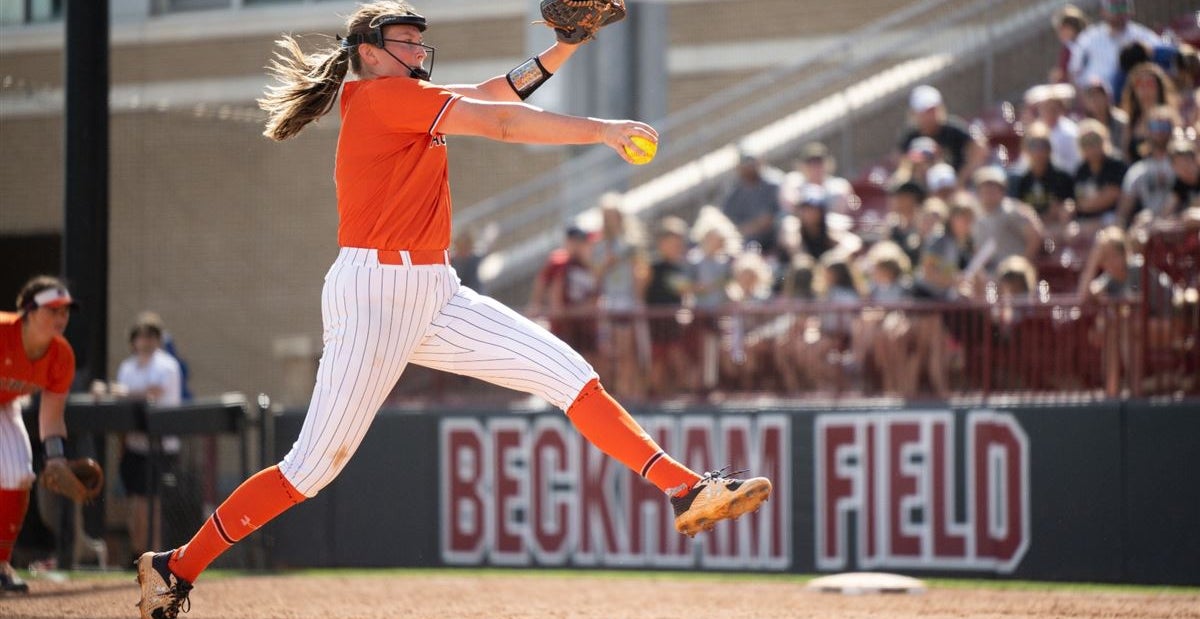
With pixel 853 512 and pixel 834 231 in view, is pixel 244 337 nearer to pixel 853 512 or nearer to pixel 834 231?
pixel 834 231

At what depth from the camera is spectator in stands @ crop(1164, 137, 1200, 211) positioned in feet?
36.6

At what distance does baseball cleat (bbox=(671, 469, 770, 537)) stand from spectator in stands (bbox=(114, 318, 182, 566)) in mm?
5797

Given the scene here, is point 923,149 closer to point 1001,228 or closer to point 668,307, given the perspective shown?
point 1001,228

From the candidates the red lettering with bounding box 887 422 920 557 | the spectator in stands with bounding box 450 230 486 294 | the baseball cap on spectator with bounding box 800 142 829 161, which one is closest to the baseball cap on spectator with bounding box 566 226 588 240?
the spectator in stands with bounding box 450 230 486 294

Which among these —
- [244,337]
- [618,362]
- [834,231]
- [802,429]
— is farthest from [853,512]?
[244,337]

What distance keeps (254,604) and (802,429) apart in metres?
3.97

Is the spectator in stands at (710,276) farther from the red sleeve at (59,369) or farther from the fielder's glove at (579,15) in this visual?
the fielder's glove at (579,15)

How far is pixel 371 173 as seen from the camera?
6.30 metres

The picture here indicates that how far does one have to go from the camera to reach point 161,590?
21.9 feet

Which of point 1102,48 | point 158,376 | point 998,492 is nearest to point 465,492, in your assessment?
point 158,376

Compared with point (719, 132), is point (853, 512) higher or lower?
lower

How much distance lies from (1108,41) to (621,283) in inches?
180

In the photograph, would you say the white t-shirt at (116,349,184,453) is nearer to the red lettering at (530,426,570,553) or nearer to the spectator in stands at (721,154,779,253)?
the red lettering at (530,426,570,553)

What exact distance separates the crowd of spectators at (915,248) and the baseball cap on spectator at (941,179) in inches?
0.6
